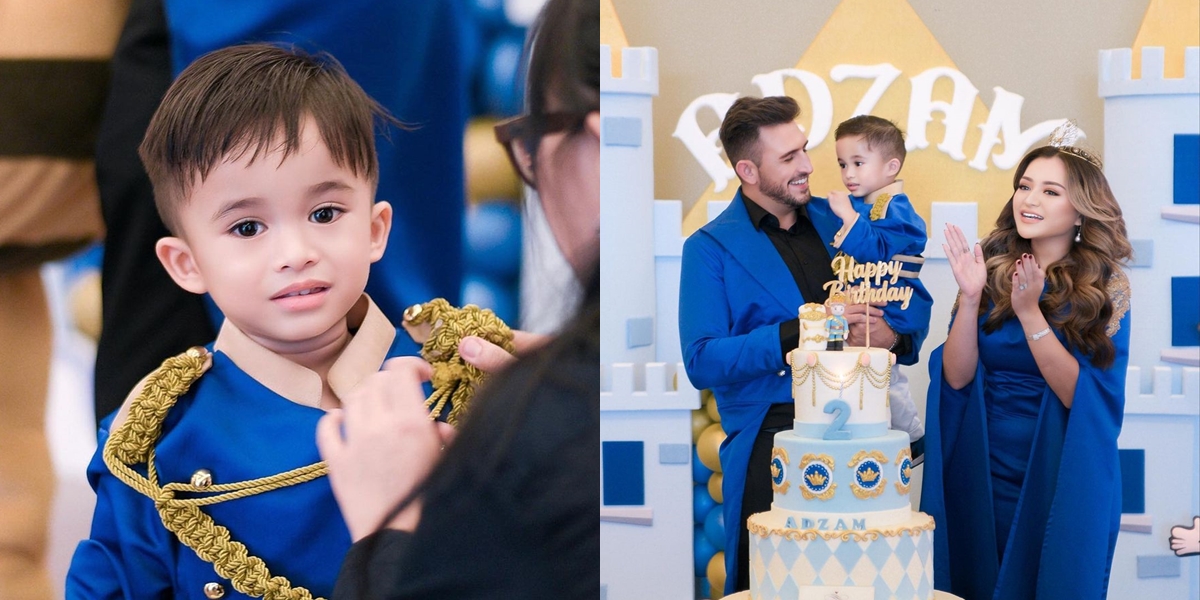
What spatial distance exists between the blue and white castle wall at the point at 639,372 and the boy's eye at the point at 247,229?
0.91 meters

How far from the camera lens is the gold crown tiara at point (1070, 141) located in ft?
8.84

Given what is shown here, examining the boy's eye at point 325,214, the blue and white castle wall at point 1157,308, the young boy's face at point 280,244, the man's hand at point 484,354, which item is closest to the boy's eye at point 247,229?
the young boy's face at point 280,244

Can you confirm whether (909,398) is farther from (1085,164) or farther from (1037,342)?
(1085,164)

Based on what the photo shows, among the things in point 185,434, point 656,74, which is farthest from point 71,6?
point 656,74

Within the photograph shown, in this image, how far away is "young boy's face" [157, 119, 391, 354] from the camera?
85.7 inches

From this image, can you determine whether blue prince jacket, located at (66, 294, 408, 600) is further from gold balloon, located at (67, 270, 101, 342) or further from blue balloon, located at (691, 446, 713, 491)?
blue balloon, located at (691, 446, 713, 491)

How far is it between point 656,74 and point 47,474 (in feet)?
5.35

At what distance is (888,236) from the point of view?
2.68 m

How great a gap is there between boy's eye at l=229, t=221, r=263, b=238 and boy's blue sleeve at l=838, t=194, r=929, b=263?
1320 millimetres

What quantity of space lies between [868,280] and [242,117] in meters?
1.43

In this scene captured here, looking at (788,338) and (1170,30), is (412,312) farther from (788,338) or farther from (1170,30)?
(1170,30)

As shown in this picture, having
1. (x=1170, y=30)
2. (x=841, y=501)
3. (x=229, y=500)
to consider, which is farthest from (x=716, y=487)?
(x=1170, y=30)

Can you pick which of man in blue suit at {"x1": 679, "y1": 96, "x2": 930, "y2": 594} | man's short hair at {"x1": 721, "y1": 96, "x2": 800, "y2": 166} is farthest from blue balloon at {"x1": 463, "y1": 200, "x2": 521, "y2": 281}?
man's short hair at {"x1": 721, "y1": 96, "x2": 800, "y2": 166}

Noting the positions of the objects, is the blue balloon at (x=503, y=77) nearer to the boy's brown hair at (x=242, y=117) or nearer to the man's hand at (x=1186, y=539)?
the boy's brown hair at (x=242, y=117)
